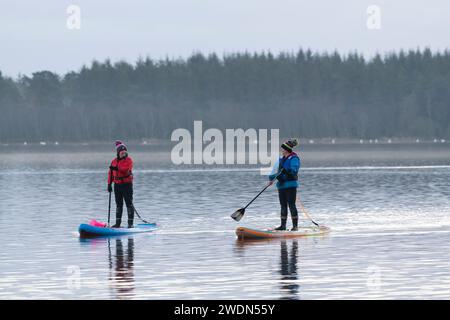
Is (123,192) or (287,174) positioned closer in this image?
(287,174)

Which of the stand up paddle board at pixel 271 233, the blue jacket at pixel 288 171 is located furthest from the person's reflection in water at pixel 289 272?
the blue jacket at pixel 288 171

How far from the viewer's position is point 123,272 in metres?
20.9

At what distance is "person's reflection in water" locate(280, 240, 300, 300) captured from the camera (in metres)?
18.1

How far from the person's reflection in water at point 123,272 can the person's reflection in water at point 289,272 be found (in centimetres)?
246

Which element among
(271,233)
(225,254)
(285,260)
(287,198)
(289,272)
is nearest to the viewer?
(289,272)

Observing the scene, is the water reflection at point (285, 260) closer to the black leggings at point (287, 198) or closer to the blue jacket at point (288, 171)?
the black leggings at point (287, 198)

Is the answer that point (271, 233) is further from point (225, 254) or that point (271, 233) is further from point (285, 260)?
point (285, 260)

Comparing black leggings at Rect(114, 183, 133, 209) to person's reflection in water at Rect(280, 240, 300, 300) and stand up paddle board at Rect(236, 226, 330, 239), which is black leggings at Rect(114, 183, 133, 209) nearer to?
stand up paddle board at Rect(236, 226, 330, 239)

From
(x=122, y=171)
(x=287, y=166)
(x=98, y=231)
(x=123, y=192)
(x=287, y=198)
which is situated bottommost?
(x=98, y=231)

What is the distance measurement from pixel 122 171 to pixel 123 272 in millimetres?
7167

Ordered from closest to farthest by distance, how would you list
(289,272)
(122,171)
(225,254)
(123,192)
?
(289,272) < (225,254) < (122,171) < (123,192)

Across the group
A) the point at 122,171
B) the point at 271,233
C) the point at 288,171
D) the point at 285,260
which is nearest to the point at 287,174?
the point at 288,171

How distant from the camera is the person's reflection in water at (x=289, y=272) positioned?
1806 centimetres
